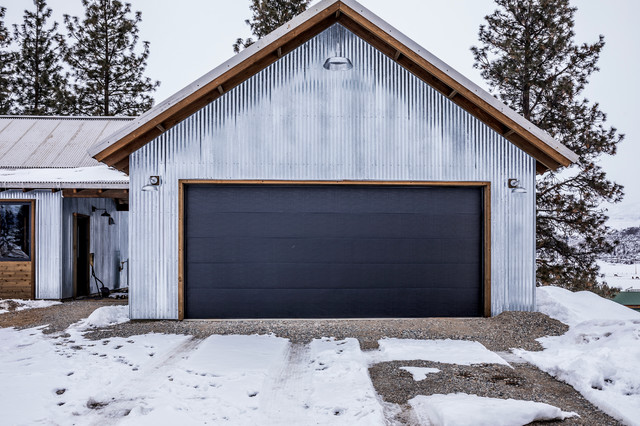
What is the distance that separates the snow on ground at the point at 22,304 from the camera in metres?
9.04

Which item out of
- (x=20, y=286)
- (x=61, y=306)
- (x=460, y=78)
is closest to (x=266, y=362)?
(x=460, y=78)

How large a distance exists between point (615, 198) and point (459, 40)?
8.99 meters

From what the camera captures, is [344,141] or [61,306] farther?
[61,306]

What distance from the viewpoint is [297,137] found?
7734 millimetres

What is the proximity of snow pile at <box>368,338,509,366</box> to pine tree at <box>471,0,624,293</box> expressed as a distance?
9.76 m

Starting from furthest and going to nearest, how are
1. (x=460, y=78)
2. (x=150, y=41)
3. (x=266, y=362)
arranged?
(x=150, y=41) < (x=460, y=78) < (x=266, y=362)

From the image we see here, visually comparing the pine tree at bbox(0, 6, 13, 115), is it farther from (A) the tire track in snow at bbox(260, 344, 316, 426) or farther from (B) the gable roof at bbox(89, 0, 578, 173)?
(A) the tire track in snow at bbox(260, 344, 316, 426)

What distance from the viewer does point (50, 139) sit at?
12172mm

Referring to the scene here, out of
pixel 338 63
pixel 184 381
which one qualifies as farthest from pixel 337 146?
pixel 184 381

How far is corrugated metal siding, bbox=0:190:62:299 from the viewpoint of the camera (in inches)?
395

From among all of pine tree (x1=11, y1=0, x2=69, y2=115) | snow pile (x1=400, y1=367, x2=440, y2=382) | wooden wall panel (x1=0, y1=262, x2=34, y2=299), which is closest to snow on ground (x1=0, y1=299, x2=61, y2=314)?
wooden wall panel (x1=0, y1=262, x2=34, y2=299)

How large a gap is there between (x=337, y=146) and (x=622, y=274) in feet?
61.7

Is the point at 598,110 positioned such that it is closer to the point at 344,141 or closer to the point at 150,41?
the point at 344,141

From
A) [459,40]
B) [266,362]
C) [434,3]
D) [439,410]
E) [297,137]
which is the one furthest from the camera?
[434,3]
